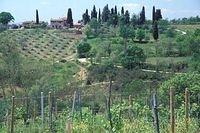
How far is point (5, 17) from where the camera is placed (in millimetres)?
72812

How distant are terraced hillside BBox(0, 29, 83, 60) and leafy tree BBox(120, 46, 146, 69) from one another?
11.1 metres

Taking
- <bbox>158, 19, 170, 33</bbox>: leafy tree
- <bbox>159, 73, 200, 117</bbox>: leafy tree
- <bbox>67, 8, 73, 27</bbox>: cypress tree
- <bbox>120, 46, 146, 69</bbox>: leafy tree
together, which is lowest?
<bbox>120, 46, 146, 69</bbox>: leafy tree

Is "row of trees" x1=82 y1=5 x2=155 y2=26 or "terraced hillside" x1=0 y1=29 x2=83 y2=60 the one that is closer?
"terraced hillside" x1=0 y1=29 x2=83 y2=60

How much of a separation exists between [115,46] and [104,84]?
15373mm

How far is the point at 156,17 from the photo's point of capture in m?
69.6

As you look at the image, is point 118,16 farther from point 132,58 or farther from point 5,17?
point 132,58

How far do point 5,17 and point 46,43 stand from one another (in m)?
16.3

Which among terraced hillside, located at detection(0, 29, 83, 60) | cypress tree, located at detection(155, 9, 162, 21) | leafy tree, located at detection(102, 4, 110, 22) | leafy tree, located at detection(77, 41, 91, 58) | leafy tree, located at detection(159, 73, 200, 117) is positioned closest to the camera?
leafy tree, located at detection(159, 73, 200, 117)

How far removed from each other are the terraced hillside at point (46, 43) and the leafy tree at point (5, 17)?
9.00 m

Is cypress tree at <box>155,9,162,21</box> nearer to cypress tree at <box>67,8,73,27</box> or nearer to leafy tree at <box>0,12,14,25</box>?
cypress tree at <box>67,8,73,27</box>

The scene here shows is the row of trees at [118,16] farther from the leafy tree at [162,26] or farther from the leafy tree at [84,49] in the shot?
the leafy tree at [84,49]

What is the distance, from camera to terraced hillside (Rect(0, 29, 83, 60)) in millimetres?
53375

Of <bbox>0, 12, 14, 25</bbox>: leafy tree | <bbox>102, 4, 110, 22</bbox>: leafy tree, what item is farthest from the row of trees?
<bbox>0, 12, 14, 25</bbox>: leafy tree

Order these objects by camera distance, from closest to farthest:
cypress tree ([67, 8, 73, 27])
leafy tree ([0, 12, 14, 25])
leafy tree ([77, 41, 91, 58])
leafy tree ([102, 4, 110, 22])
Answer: leafy tree ([77, 41, 91, 58])
leafy tree ([0, 12, 14, 25])
cypress tree ([67, 8, 73, 27])
leafy tree ([102, 4, 110, 22])
